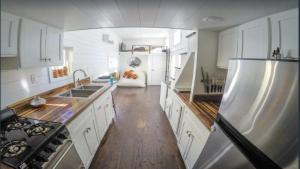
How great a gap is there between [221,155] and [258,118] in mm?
386

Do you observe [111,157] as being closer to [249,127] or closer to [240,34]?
[249,127]

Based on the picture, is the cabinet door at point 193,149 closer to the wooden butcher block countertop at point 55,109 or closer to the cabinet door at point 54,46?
the wooden butcher block countertop at point 55,109

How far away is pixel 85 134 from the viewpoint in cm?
176

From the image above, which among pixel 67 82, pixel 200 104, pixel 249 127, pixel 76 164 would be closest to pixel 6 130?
pixel 76 164

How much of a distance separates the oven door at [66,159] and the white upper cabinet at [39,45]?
84 centimetres

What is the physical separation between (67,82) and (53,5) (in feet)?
6.02

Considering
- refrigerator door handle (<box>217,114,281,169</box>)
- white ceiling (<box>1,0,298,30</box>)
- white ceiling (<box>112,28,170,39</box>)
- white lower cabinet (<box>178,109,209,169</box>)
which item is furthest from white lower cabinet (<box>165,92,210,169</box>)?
white ceiling (<box>112,28,170,39</box>)

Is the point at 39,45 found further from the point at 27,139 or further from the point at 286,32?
the point at 286,32

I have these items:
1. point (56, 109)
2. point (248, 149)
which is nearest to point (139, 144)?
point (56, 109)

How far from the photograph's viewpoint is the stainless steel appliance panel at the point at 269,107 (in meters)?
0.58

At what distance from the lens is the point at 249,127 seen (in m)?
0.78

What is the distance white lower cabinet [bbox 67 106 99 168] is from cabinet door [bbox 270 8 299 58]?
1.88 meters

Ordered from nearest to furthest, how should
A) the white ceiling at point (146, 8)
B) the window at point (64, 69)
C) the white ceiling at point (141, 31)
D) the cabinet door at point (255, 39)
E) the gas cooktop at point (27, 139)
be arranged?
the gas cooktop at point (27, 139)
the white ceiling at point (146, 8)
the cabinet door at point (255, 39)
the window at point (64, 69)
the white ceiling at point (141, 31)

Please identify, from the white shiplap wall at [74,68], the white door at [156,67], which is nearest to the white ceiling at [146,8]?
the white shiplap wall at [74,68]
